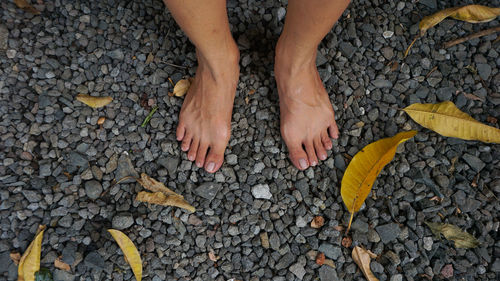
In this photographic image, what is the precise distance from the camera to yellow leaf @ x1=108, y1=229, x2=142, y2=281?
122 cm

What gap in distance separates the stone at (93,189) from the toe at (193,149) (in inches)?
11.6

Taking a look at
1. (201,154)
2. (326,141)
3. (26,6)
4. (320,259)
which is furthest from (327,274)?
(26,6)

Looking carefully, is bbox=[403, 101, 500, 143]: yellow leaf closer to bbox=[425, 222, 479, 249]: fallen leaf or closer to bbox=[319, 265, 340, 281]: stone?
bbox=[425, 222, 479, 249]: fallen leaf

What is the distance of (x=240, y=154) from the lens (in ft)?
4.53

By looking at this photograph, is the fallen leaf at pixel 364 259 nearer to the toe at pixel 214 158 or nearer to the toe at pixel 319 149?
the toe at pixel 319 149

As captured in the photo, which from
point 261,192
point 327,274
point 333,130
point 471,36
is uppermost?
point 471,36

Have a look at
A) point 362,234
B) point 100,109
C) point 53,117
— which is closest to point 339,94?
point 362,234

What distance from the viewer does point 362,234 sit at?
4.17 ft

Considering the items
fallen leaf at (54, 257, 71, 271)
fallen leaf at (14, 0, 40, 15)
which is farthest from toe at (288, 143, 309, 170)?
fallen leaf at (14, 0, 40, 15)

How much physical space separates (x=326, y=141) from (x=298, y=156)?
11 cm

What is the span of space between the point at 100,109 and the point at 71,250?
46 cm

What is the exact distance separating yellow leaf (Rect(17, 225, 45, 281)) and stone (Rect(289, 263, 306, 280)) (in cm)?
72

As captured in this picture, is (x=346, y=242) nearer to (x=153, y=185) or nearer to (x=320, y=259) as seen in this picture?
(x=320, y=259)

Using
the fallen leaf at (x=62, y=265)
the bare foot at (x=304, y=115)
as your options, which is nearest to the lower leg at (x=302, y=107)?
the bare foot at (x=304, y=115)
